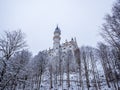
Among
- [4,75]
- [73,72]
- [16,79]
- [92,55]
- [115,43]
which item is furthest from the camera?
[73,72]

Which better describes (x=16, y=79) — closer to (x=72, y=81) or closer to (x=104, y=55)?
(x=104, y=55)

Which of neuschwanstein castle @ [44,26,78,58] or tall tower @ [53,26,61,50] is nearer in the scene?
neuschwanstein castle @ [44,26,78,58]

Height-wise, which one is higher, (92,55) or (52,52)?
(52,52)

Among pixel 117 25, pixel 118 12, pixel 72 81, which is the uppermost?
pixel 118 12

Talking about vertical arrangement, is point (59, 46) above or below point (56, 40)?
below

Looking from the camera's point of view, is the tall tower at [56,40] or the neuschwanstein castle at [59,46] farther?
the tall tower at [56,40]

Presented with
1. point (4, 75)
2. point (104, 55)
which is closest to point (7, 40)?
point (4, 75)

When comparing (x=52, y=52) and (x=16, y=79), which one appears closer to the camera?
(x=16, y=79)

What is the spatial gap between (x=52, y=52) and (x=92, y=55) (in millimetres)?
31941

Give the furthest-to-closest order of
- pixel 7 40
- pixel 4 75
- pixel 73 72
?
pixel 73 72 < pixel 7 40 < pixel 4 75

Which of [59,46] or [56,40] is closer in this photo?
[59,46]

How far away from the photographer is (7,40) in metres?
11.4

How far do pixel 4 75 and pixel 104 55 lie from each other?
18740mm

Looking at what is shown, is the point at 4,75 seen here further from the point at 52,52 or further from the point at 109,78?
the point at 52,52
